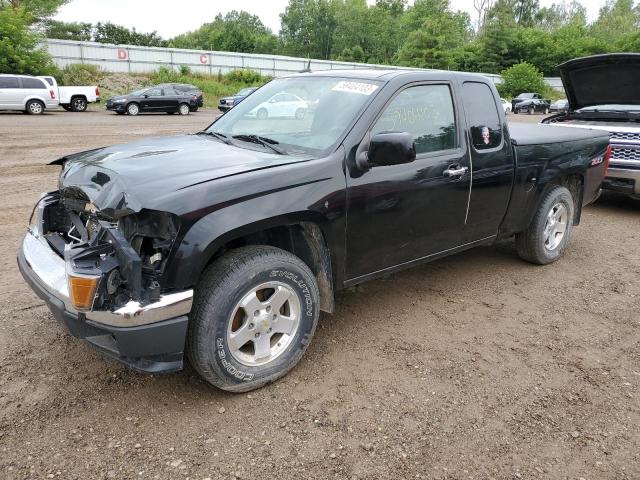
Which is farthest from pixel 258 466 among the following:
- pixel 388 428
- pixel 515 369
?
pixel 515 369

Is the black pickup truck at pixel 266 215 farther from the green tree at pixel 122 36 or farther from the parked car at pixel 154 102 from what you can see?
the green tree at pixel 122 36

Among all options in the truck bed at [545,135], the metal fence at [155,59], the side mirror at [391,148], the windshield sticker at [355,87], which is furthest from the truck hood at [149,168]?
the metal fence at [155,59]

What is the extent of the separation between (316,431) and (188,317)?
0.89 meters

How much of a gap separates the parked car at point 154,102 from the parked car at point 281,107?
72.8 ft

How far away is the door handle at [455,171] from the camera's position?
148 inches

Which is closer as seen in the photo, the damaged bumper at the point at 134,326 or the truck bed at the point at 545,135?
the damaged bumper at the point at 134,326

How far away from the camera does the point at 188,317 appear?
2678mm

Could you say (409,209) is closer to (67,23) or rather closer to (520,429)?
(520,429)

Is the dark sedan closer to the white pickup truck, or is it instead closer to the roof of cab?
the white pickup truck

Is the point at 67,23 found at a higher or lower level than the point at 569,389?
higher

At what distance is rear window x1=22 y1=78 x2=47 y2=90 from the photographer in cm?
2130

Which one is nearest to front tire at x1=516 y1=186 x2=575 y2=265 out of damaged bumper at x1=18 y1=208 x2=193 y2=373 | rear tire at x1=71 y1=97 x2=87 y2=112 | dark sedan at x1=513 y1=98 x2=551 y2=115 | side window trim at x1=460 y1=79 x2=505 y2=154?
side window trim at x1=460 y1=79 x2=505 y2=154

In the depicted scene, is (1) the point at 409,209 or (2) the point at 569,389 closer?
(2) the point at 569,389

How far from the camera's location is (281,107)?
12.8 feet
